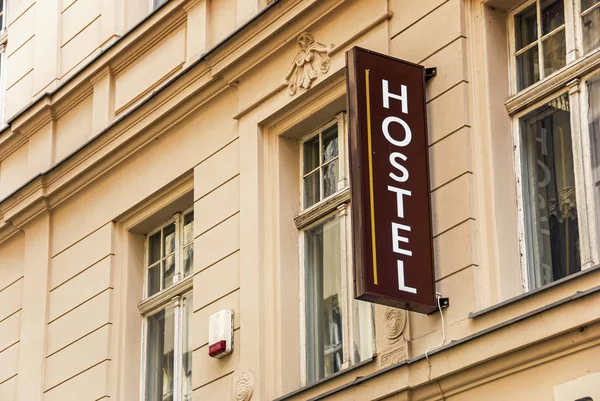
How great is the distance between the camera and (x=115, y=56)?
15.8 m

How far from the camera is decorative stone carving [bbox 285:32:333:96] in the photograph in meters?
12.8

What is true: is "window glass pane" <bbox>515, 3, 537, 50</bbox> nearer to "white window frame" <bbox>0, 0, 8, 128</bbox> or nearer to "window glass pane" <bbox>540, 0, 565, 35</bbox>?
"window glass pane" <bbox>540, 0, 565, 35</bbox>

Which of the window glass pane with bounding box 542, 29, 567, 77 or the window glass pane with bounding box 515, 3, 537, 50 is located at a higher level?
the window glass pane with bounding box 515, 3, 537, 50

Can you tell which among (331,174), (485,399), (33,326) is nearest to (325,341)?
(331,174)

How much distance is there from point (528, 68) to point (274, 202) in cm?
288

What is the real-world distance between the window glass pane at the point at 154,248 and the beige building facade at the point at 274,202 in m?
0.01

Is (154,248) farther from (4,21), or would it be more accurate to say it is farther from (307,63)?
(4,21)

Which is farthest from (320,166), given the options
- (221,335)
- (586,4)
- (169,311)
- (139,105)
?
(586,4)

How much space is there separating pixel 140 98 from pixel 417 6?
4279mm

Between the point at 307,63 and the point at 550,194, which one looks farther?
the point at 307,63

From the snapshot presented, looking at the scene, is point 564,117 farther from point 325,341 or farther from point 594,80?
point 325,341

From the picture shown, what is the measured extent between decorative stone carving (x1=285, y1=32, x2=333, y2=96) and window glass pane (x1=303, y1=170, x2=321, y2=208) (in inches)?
29.7

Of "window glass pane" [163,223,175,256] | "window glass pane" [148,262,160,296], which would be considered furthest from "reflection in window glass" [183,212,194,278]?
"window glass pane" [148,262,160,296]

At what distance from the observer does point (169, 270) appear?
14.8 metres
